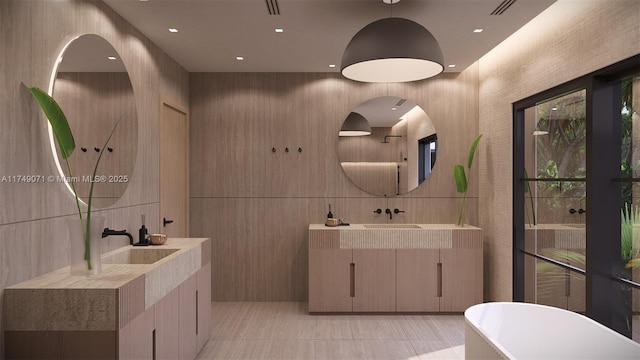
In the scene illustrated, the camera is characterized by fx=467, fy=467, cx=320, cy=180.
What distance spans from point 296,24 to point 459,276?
2891mm

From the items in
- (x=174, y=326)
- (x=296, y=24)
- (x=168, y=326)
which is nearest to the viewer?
(x=168, y=326)

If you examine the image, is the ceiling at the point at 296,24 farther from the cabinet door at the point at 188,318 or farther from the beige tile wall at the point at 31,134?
the cabinet door at the point at 188,318

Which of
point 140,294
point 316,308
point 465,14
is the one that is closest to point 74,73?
point 140,294

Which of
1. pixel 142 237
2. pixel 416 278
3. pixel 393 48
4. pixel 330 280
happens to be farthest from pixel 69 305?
pixel 416 278

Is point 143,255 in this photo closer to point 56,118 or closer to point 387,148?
point 56,118

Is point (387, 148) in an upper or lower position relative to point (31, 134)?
upper

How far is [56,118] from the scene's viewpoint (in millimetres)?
2326

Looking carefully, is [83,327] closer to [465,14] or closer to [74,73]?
[74,73]

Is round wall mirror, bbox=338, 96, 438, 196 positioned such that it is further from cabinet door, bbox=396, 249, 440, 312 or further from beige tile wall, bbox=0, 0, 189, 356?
beige tile wall, bbox=0, 0, 189, 356

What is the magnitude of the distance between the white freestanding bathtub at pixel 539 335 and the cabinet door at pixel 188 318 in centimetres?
186

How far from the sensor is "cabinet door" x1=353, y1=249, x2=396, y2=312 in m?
4.67

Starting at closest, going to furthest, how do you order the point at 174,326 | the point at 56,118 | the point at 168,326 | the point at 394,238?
the point at 56,118, the point at 168,326, the point at 174,326, the point at 394,238

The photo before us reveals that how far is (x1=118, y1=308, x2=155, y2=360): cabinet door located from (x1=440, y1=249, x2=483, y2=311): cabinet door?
9.87 ft

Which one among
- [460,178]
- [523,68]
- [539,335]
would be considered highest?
[523,68]
